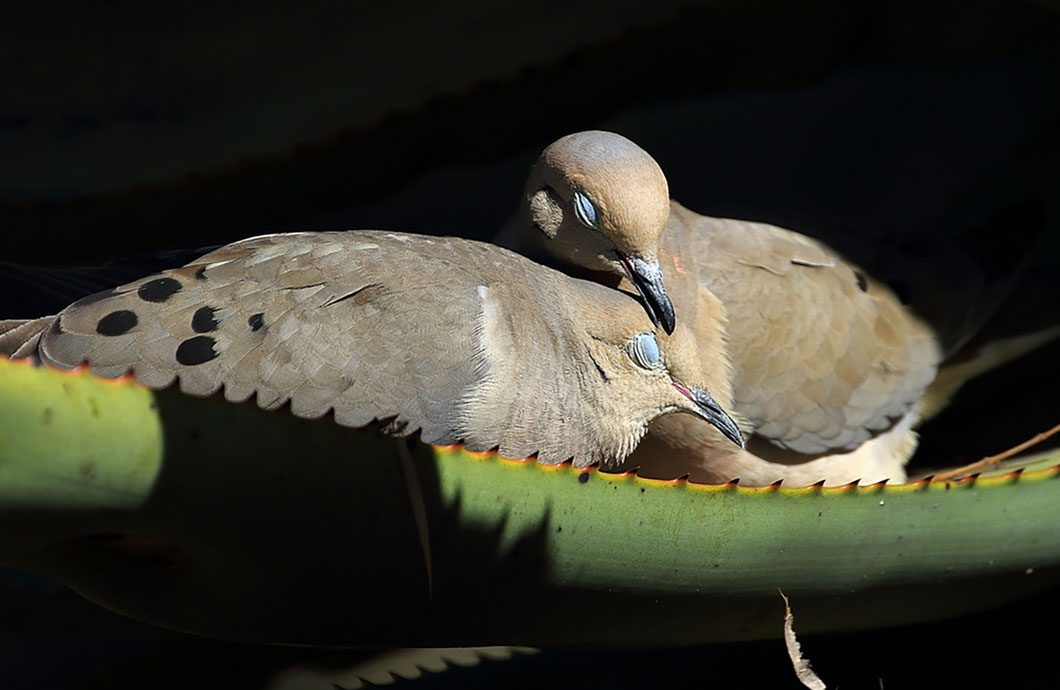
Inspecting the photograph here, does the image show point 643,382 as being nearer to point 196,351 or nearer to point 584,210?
point 584,210

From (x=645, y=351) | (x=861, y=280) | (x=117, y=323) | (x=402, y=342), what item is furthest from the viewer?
(x=861, y=280)

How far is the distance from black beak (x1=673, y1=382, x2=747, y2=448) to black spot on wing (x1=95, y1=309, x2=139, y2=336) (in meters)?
0.95

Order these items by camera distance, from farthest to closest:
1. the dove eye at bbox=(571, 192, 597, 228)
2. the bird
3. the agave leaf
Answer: the bird
the dove eye at bbox=(571, 192, 597, 228)
the agave leaf

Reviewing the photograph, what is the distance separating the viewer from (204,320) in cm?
204

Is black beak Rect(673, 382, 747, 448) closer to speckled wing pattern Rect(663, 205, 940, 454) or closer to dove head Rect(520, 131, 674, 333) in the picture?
dove head Rect(520, 131, 674, 333)

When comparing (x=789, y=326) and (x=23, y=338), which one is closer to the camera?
(x=23, y=338)

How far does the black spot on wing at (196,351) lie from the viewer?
2002 millimetres

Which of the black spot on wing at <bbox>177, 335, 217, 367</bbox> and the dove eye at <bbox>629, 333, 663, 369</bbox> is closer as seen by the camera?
the black spot on wing at <bbox>177, 335, 217, 367</bbox>

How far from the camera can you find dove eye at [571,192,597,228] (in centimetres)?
251

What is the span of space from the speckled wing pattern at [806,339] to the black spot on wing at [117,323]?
127cm

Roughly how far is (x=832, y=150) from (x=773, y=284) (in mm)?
392

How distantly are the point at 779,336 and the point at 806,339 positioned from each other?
65 mm

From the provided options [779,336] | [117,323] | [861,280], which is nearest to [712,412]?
[779,336]

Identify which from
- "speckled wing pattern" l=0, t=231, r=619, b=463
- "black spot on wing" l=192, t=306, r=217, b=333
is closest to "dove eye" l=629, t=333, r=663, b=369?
"speckled wing pattern" l=0, t=231, r=619, b=463
